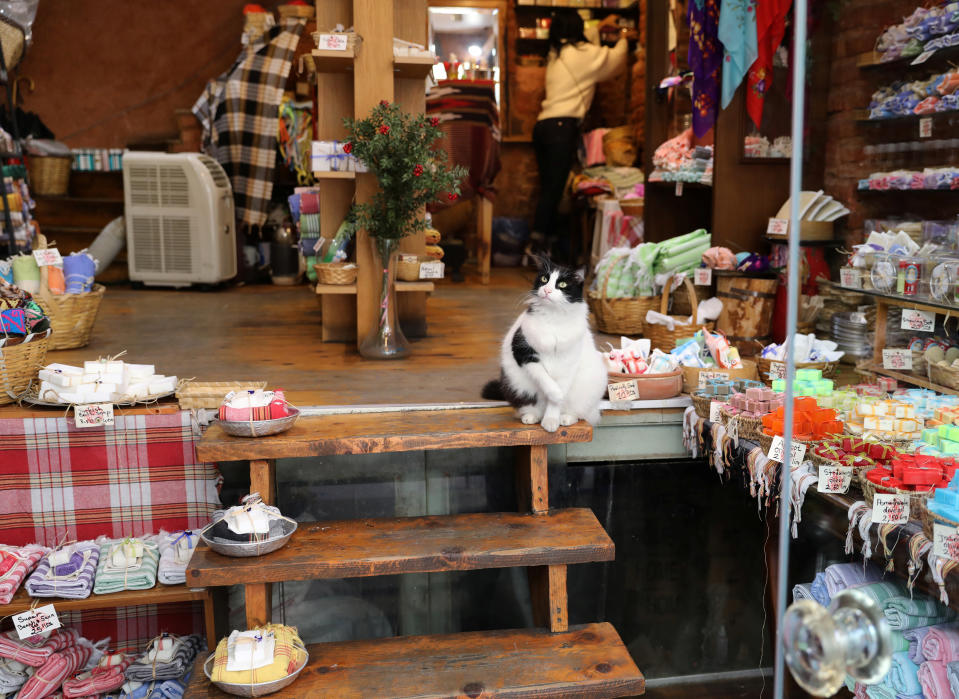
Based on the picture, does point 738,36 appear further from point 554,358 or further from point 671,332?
point 554,358

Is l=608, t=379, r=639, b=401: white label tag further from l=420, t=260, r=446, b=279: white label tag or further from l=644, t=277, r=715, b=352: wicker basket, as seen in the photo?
l=420, t=260, r=446, b=279: white label tag

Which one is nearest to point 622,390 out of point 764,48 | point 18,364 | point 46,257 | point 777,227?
point 777,227

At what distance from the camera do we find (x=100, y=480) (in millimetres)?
2658

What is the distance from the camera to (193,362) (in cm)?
342

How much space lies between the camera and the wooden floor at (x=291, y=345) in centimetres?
308

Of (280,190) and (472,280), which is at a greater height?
(280,190)

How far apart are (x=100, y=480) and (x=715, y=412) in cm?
194

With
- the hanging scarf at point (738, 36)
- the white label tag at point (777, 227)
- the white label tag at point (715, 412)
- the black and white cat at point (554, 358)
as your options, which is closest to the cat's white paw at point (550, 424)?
the black and white cat at point (554, 358)

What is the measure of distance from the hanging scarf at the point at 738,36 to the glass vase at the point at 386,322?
1784mm

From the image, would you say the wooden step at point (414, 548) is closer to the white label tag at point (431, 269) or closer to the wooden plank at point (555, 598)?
the wooden plank at point (555, 598)

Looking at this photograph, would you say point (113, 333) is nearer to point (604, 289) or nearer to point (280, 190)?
point (604, 289)

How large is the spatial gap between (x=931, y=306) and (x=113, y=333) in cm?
357

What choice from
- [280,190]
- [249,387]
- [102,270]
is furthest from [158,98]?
[249,387]

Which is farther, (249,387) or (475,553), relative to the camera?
(249,387)
